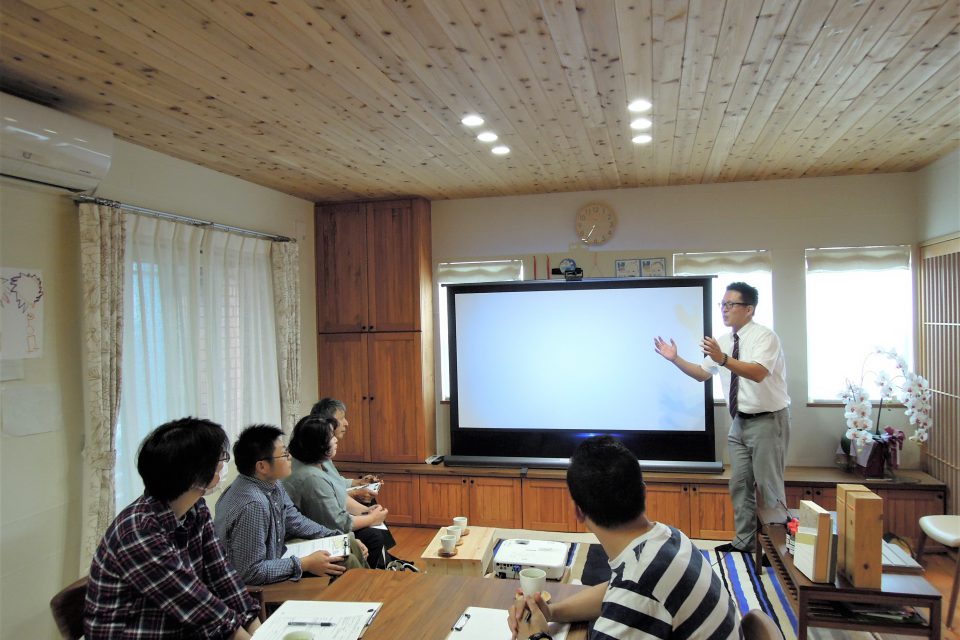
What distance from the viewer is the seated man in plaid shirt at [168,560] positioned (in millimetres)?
1752

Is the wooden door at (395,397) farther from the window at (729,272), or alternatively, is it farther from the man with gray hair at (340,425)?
the window at (729,272)

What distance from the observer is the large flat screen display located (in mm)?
4793

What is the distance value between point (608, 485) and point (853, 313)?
4.16m

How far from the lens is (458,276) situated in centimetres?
546

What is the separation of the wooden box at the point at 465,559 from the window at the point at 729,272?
92.6 inches

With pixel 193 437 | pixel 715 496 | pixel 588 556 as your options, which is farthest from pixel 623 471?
pixel 715 496

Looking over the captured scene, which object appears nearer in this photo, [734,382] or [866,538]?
[866,538]

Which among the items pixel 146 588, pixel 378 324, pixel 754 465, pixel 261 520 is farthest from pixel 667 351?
pixel 146 588

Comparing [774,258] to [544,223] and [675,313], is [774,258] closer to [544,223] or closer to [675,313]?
[675,313]

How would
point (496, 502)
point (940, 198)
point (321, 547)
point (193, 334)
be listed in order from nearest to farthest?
point (321, 547) < point (193, 334) < point (940, 198) < point (496, 502)

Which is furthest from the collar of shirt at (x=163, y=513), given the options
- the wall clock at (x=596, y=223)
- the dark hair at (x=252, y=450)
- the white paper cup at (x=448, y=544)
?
the wall clock at (x=596, y=223)

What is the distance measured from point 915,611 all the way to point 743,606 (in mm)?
890

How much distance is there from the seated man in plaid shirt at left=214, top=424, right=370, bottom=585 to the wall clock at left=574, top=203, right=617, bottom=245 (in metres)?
3.29

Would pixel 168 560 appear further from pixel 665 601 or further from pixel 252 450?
pixel 665 601
